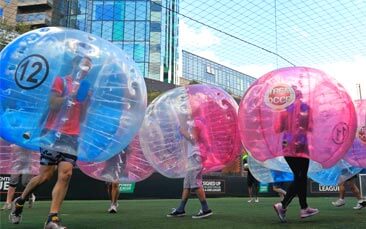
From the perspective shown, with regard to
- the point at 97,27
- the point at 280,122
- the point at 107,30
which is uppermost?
the point at 107,30

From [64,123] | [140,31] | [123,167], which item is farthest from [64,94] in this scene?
[140,31]

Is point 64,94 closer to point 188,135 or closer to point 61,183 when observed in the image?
point 61,183

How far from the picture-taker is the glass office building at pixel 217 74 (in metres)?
21.6

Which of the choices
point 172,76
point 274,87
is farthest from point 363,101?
point 172,76

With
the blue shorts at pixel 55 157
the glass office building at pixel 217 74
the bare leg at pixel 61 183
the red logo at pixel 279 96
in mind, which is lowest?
the bare leg at pixel 61 183

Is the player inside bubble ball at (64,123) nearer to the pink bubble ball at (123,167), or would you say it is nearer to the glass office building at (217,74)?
the pink bubble ball at (123,167)

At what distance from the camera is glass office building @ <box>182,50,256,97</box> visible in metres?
21.6

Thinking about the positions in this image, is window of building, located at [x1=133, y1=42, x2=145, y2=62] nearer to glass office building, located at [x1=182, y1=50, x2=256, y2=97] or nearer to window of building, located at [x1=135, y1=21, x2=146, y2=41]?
window of building, located at [x1=135, y1=21, x2=146, y2=41]

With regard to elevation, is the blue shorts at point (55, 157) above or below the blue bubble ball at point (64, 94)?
below

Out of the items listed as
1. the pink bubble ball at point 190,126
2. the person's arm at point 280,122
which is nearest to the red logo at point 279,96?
the person's arm at point 280,122

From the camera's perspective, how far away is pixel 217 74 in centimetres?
2220

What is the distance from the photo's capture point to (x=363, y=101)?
261 inches

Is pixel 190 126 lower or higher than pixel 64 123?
higher

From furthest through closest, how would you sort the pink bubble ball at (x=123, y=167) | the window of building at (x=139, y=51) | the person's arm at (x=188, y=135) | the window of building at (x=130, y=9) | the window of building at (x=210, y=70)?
the window of building at (x=130, y=9)
the window of building at (x=139, y=51)
the window of building at (x=210, y=70)
the pink bubble ball at (x=123, y=167)
the person's arm at (x=188, y=135)
